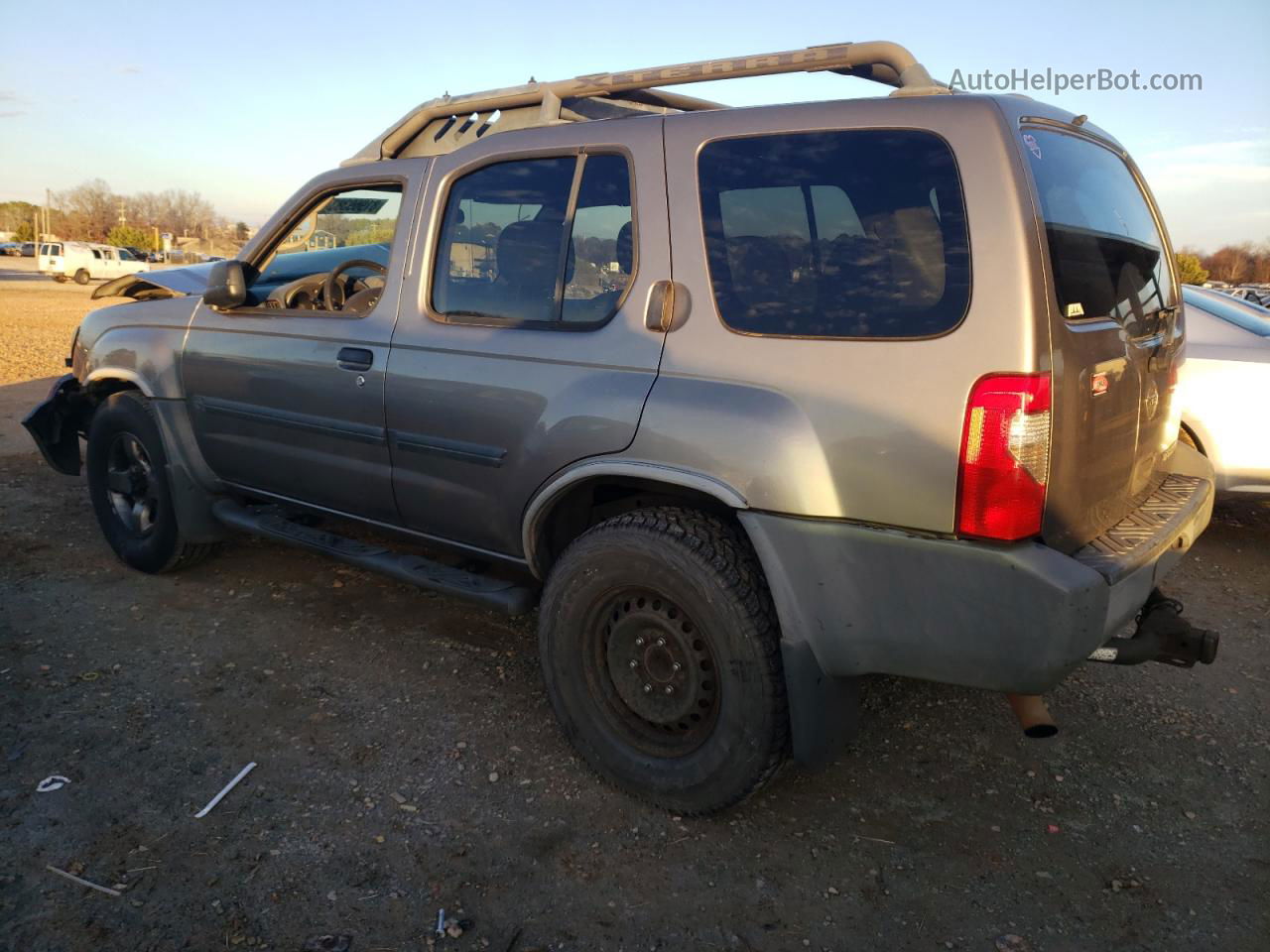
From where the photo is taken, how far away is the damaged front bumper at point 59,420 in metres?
5.20

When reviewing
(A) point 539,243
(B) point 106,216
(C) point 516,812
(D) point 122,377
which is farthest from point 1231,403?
(B) point 106,216

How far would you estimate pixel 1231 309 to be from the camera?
5.59 meters

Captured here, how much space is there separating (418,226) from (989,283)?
2156 millimetres

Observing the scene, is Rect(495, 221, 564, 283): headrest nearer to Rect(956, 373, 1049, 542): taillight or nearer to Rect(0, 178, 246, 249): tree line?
Rect(956, 373, 1049, 542): taillight

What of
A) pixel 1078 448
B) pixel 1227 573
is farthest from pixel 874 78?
pixel 1227 573

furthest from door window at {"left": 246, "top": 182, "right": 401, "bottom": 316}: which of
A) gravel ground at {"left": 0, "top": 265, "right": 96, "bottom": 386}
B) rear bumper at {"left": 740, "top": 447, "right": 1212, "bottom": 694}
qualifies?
gravel ground at {"left": 0, "top": 265, "right": 96, "bottom": 386}

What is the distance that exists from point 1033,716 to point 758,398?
116 centimetres

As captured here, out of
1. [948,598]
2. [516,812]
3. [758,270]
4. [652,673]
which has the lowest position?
[516,812]

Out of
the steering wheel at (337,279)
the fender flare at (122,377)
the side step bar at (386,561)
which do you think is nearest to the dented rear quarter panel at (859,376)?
the side step bar at (386,561)

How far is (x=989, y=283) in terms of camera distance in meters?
2.31

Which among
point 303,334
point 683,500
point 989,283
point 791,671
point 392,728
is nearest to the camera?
point 989,283

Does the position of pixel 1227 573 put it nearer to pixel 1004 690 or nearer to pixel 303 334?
pixel 1004 690

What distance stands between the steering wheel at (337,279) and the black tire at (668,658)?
1858 mm

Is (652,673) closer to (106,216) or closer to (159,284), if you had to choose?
(159,284)
